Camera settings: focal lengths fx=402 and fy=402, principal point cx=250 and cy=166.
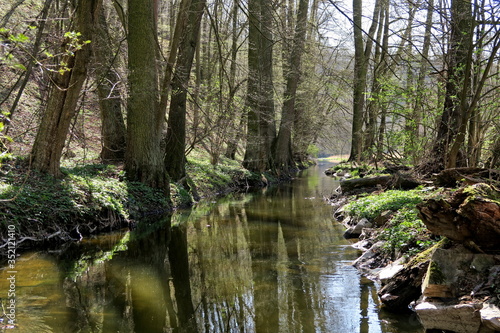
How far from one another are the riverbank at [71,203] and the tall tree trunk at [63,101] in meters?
0.38

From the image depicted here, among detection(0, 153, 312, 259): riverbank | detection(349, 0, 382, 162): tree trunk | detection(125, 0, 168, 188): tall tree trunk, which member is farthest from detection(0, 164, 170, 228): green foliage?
detection(349, 0, 382, 162): tree trunk

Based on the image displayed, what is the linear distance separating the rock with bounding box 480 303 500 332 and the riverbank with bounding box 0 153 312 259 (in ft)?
15.3

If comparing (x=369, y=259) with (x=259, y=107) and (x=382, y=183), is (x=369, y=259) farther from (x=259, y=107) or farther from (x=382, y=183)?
(x=259, y=107)

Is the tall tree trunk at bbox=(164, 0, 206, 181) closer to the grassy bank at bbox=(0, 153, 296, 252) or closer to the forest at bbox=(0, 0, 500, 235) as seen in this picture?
the forest at bbox=(0, 0, 500, 235)

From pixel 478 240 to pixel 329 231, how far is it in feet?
14.2

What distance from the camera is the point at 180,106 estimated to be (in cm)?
1205

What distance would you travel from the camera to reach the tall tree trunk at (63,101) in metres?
7.38

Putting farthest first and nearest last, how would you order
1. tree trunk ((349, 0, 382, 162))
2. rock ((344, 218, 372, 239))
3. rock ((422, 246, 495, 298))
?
1. tree trunk ((349, 0, 382, 162))
2. rock ((344, 218, 372, 239))
3. rock ((422, 246, 495, 298))

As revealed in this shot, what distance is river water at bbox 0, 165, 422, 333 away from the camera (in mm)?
4109

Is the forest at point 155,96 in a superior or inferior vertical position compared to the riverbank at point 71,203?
superior

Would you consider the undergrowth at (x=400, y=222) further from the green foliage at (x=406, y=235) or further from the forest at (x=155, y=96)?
the forest at (x=155, y=96)

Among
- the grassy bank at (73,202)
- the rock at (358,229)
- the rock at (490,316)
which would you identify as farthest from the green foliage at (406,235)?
the grassy bank at (73,202)

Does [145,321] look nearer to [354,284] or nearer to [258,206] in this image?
[354,284]

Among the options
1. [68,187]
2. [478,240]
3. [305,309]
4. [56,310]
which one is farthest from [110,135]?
[478,240]
